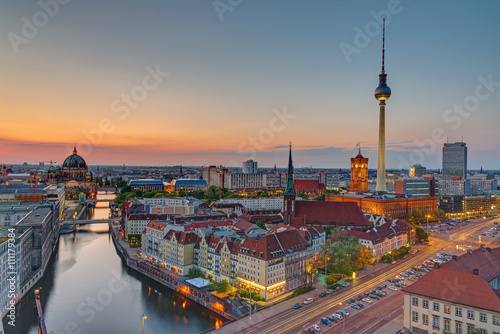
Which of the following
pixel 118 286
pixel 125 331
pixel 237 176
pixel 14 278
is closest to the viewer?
pixel 125 331

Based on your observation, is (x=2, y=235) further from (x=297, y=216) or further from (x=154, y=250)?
(x=297, y=216)

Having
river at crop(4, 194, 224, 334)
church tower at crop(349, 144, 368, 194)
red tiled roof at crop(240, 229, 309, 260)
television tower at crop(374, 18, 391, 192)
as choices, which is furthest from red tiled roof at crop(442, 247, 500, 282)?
church tower at crop(349, 144, 368, 194)

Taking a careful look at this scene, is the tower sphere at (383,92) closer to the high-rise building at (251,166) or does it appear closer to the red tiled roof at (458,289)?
the red tiled roof at (458,289)

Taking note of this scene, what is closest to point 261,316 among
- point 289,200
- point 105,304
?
point 105,304

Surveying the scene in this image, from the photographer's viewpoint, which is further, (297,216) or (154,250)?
(297,216)

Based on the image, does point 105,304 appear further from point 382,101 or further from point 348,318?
point 382,101

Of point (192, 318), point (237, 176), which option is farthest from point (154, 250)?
point (237, 176)
